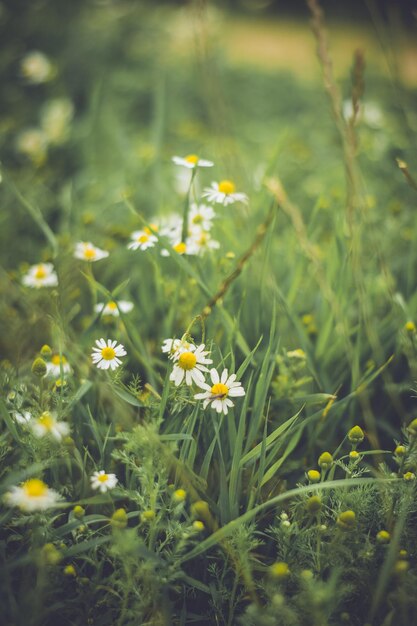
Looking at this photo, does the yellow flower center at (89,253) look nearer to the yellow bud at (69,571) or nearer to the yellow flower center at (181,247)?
the yellow flower center at (181,247)

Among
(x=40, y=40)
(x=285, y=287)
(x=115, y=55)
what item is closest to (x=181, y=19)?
(x=115, y=55)

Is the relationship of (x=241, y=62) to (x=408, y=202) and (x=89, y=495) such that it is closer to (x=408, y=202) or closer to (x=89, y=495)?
(x=408, y=202)

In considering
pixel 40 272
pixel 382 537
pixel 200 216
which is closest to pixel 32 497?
pixel 382 537

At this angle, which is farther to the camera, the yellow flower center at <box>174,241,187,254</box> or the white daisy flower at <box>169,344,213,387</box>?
the yellow flower center at <box>174,241,187,254</box>

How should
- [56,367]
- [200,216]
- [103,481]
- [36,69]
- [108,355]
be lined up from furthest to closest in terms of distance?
[36,69] < [200,216] < [56,367] < [108,355] < [103,481]

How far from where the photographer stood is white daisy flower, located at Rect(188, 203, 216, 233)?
1.33 meters

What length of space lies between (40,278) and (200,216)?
0.52 meters

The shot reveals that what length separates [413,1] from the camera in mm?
5070

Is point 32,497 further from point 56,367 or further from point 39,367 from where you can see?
point 56,367

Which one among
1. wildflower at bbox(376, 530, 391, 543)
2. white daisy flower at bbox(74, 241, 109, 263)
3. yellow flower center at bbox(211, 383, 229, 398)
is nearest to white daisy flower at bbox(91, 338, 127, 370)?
yellow flower center at bbox(211, 383, 229, 398)

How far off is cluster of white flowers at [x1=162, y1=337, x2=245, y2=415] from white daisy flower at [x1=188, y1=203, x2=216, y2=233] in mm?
502

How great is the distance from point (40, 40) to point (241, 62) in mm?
1731

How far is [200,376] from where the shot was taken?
3.07ft

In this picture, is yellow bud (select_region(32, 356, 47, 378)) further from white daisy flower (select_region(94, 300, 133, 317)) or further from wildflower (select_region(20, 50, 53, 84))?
wildflower (select_region(20, 50, 53, 84))
